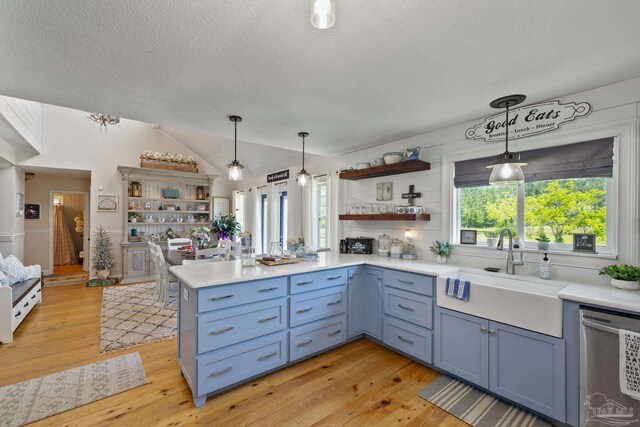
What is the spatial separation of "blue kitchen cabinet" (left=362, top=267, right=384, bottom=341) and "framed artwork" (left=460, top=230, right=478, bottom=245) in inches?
37.8

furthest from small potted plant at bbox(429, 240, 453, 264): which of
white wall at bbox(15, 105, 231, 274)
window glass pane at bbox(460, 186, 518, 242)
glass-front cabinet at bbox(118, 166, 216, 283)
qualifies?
white wall at bbox(15, 105, 231, 274)

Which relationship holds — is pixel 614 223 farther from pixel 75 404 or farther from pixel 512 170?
pixel 75 404

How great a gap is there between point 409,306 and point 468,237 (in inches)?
39.4

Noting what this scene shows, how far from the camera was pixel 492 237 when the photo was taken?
9.33 feet

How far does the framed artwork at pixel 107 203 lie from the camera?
6.11m

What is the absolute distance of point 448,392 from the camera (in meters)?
2.27

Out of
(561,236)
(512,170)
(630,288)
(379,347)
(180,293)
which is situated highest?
(512,170)

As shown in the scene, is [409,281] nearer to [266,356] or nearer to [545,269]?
[545,269]

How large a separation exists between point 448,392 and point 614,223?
185cm

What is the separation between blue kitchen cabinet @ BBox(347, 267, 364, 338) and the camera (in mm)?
3051

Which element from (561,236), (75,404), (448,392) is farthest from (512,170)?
(75,404)

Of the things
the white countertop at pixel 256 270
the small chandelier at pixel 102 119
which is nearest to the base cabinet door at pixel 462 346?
the white countertop at pixel 256 270

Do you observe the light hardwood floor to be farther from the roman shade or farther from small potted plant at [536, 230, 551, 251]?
the roman shade

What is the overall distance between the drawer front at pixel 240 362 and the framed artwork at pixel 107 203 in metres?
5.74
